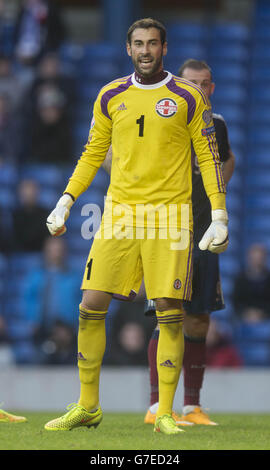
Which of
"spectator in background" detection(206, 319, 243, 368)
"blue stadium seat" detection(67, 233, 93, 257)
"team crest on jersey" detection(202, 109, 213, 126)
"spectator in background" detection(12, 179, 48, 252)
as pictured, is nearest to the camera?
"team crest on jersey" detection(202, 109, 213, 126)

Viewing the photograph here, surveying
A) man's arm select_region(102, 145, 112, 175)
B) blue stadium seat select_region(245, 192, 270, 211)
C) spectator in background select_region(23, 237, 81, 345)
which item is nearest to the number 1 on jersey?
man's arm select_region(102, 145, 112, 175)

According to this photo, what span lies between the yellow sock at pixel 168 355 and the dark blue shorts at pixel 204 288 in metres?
0.77

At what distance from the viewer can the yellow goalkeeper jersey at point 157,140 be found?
5.45m

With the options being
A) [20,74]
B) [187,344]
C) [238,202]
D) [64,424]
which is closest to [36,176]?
[20,74]

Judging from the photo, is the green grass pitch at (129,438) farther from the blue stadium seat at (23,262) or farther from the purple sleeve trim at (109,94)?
the blue stadium seat at (23,262)

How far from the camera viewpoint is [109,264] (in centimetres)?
545

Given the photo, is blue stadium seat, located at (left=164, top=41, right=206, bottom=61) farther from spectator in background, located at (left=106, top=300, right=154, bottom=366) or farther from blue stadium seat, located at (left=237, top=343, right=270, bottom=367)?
spectator in background, located at (left=106, top=300, right=154, bottom=366)

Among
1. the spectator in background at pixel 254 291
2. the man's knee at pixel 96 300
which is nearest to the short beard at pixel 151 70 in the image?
the man's knee at pixel 96 300

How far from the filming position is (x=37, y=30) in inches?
511

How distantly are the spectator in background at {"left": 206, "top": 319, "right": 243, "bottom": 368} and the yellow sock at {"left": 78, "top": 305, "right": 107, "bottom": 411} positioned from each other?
179 inches

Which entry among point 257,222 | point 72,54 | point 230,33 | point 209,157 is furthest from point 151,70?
point 230,33

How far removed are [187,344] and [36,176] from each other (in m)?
6.47

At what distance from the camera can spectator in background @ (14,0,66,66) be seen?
12.9 meters

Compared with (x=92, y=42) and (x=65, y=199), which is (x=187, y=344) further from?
(x=92, y=42)
